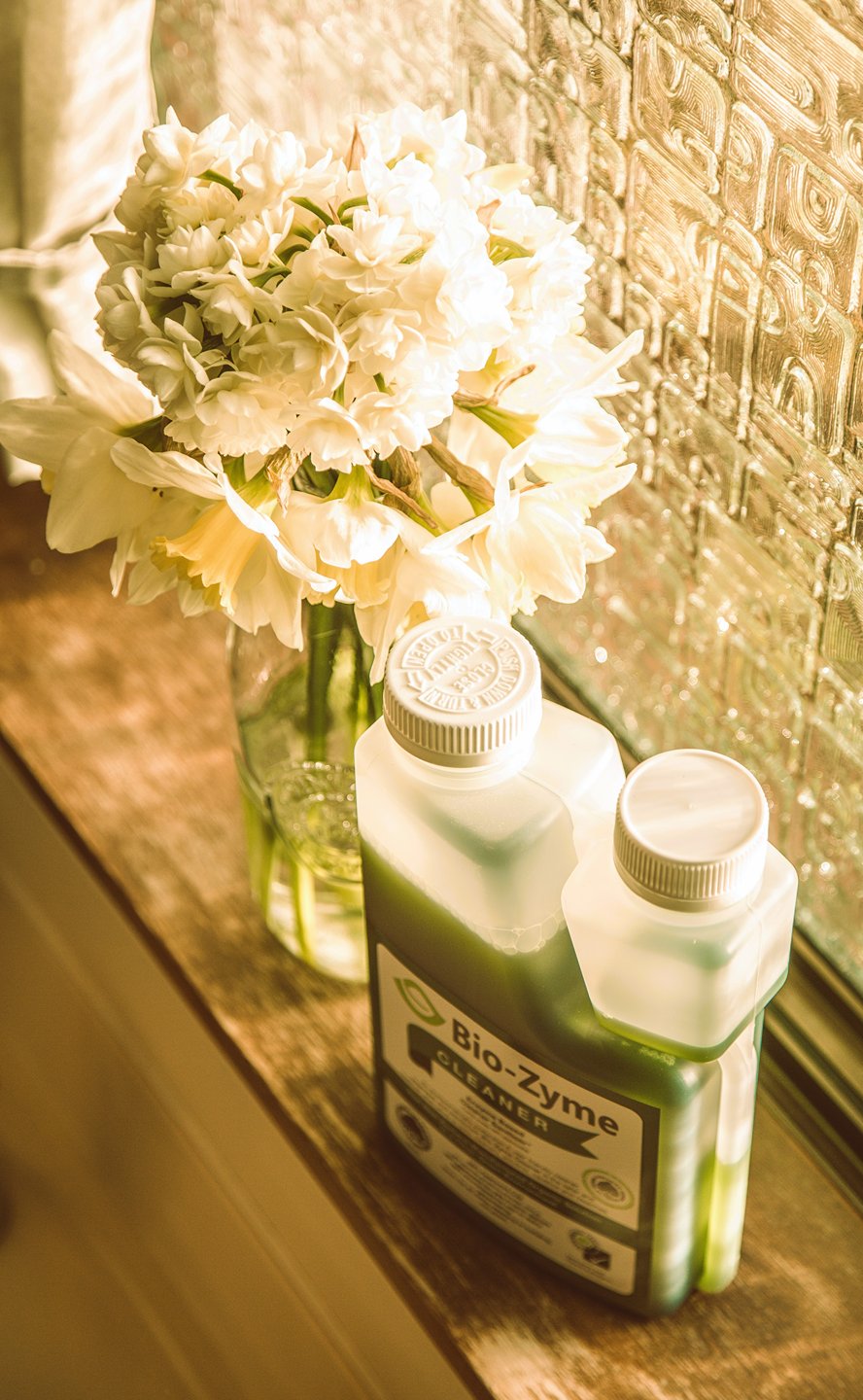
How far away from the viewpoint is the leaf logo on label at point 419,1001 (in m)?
0.53

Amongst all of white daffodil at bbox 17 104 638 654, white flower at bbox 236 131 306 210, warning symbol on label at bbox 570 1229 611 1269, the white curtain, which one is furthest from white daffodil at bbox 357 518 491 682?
the white curtain

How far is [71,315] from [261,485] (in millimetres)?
365

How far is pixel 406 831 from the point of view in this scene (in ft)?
1.59

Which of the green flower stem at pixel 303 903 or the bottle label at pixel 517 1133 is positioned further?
the green flower stem at pixel 303 903

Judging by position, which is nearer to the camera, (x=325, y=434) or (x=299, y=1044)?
(x=325, y=434)

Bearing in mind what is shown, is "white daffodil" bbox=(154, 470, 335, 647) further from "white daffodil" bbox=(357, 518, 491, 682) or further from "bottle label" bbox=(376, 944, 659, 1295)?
"bottle label" bbox=(376, 944, 659, 1295)

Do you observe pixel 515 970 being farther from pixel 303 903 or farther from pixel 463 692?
pixel 303 903

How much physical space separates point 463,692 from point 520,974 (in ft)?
0.29

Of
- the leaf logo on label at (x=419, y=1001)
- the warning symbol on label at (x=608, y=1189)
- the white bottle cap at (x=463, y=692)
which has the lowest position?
the warning symbol on label at (x=608, y=1189)

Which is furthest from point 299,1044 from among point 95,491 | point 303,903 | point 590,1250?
point 95,491

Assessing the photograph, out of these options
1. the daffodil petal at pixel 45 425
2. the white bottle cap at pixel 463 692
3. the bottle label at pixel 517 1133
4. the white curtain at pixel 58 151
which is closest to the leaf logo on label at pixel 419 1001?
the bottle label at pixel 517 1133

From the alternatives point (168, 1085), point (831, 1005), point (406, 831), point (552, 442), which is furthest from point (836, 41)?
point (168, 1085)

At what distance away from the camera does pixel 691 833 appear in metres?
0.43

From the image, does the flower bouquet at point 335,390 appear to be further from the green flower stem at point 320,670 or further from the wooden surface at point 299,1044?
the wooden surface at point 299,1044
